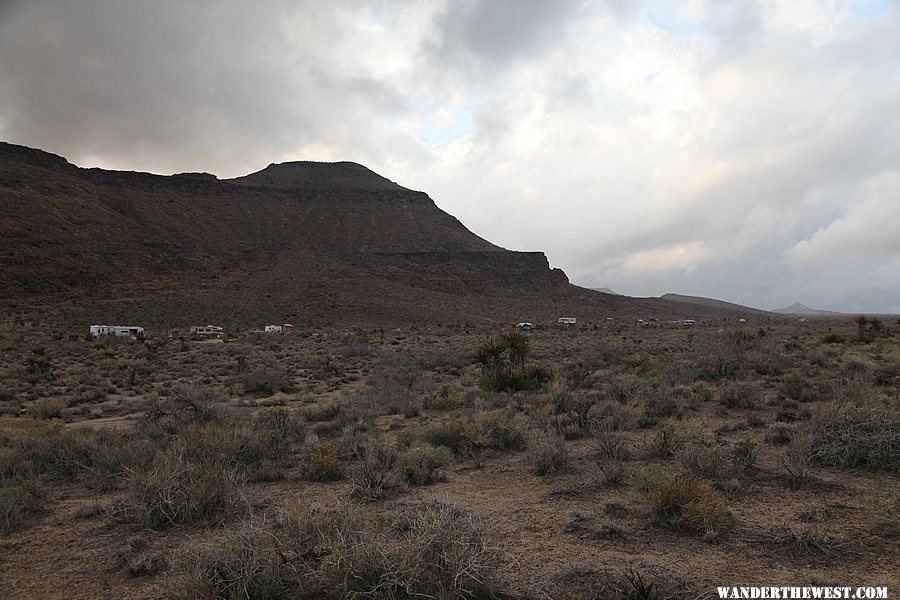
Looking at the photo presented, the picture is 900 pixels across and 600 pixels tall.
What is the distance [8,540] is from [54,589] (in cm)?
161

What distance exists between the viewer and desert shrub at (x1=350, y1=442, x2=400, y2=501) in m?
6.06

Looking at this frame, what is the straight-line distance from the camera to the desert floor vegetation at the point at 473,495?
3967 mm

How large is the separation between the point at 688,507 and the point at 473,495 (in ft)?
8.06

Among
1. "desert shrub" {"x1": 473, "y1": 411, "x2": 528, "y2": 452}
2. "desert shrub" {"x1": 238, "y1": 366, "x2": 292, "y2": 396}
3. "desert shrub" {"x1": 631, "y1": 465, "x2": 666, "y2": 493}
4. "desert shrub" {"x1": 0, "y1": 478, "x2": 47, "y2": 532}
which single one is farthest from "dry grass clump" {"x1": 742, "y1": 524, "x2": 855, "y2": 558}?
"desert shrub" {"x1": 238, "y1": 366, "x2": 292, "y2": 396}

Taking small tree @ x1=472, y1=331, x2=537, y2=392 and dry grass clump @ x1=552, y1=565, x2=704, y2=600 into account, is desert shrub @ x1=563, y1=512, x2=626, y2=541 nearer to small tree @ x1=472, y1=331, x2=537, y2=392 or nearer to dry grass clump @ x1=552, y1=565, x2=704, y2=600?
dry grass clump @ x1=552, y1=565, x2=704, y2=600

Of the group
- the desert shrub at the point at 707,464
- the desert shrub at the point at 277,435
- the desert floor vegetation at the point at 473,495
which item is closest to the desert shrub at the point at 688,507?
the desert floor vegetation at the point at 473,495

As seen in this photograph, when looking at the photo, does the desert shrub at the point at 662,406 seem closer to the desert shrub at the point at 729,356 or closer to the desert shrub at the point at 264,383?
the desert shrub at the point at 729,356

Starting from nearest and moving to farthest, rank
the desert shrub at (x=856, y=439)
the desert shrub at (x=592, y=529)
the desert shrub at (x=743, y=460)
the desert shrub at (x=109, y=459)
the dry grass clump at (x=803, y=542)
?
the dry grass clump at (x=803, y=542), the desert shrub at (x=592, y=529), the desert shrub at (x=743, y=460), the desert shrub at (x=856, y=439), the desert shrub at (x=109, y=459)

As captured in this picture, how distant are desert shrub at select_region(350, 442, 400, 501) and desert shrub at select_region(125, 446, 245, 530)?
4.52 feet

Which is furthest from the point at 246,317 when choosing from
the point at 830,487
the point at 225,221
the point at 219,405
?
the point at 830,487

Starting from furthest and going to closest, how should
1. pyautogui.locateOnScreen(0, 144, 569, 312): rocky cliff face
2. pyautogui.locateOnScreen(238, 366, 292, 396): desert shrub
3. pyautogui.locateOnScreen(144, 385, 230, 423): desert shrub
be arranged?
1. pyautogui.locateOnScreen(0, 144, 569, 312): rocky cliff face
2. pyautogui.locateOnScreen(238, 366, 292, 396): desert shrub
3. pyautogui.locateOnScreen(144, 385, 230, 423): desert shrub

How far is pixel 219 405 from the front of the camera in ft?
37.0

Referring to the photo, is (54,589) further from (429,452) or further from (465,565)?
(429,452)

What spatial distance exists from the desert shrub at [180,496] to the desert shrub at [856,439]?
7.50 m
